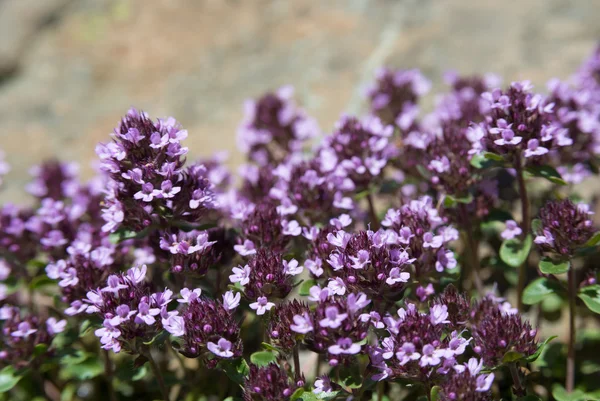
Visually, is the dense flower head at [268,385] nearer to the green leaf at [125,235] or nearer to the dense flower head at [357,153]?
the green leaf at [125,235]

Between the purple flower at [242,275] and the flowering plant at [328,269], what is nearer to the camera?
the flowering plant at [328,269]

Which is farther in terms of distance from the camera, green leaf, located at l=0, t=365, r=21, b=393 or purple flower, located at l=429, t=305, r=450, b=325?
green leaf, located at l=0, t=365, r=21, b=393

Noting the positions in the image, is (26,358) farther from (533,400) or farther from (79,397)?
(533,400)

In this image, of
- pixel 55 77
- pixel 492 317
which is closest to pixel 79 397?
pixel 492 317

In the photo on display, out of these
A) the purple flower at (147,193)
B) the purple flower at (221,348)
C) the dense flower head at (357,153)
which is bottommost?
the purple flower at (221,348)

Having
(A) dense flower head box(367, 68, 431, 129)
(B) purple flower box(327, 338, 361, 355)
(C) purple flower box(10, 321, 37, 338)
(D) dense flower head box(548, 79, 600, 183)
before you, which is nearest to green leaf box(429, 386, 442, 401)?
(B) purple flower box(327, 338, 361, 355)

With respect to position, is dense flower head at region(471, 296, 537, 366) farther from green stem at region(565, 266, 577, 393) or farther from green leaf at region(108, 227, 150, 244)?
green leaf at region(108, 227, 150, 244)

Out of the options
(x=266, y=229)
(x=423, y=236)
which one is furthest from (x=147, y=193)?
(x=423, y=236)

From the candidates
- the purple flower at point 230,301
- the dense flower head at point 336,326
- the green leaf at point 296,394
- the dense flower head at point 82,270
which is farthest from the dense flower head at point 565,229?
the dense flower head at point 82,270
